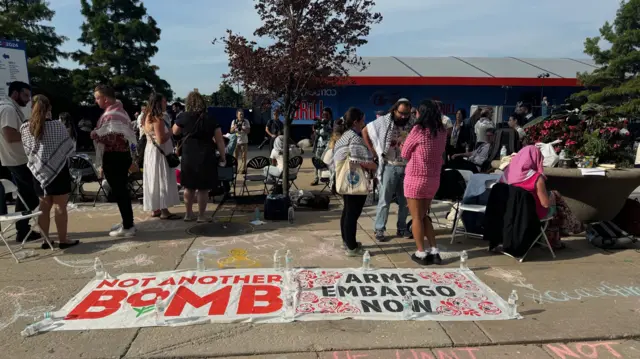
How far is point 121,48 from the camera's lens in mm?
26203

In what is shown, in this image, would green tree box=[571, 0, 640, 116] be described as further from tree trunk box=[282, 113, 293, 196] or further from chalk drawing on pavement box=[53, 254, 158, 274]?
chalk drawing on pavement box=[53, 254, 158, 274]

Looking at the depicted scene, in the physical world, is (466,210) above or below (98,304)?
above

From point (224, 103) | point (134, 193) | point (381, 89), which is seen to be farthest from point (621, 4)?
point (224, 103)

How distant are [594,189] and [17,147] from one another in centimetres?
716

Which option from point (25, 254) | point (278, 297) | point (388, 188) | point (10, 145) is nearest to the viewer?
point (278, 297)

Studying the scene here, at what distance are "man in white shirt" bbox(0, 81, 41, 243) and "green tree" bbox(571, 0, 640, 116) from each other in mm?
21986

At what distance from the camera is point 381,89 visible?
2123cm

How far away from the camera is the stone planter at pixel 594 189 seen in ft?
17.0

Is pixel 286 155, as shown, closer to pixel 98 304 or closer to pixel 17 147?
pixel 17 147

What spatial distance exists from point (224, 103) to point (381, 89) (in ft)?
95.4

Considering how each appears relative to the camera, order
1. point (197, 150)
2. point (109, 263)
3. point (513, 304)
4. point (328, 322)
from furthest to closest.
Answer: point (197, 150)
point (109, 263)
point (513, 304)
point (328, 322)

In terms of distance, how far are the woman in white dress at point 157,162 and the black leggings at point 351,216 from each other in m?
2.91

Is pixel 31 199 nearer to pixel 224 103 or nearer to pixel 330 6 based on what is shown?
pixel 330 6

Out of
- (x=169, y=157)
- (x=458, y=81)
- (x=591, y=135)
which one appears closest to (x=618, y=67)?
(x=458, y=81)
